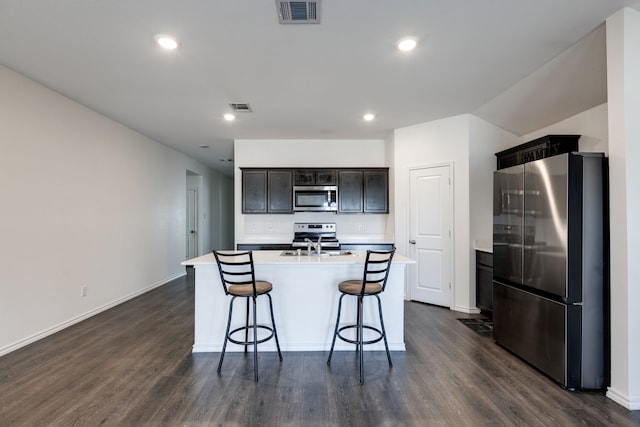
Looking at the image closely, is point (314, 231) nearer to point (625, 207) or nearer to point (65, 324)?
point (65, 324)

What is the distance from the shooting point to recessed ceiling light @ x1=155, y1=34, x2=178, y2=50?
93.9 inches

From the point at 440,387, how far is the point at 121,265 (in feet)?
14.5

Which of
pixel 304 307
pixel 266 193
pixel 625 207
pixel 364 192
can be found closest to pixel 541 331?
pixel 625 207

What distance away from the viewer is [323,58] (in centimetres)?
273

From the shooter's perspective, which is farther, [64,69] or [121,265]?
[121,265]

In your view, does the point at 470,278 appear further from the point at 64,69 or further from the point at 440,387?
the point at 64,69

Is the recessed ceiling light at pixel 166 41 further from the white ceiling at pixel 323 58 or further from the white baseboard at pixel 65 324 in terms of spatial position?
the white baseboard at pixel 65 324

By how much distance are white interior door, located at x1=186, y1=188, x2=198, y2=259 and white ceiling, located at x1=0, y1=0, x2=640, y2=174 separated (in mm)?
3590

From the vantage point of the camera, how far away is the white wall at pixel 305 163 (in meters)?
5.45

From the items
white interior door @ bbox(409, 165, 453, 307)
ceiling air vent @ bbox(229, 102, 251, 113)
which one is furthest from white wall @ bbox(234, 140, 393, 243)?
ceiling air vent @ bbox(229, 102, 251, 113)

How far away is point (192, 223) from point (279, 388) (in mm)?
6074

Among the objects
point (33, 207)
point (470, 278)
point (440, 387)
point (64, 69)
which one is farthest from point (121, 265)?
point (470, 278)

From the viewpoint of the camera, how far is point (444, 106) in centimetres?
393

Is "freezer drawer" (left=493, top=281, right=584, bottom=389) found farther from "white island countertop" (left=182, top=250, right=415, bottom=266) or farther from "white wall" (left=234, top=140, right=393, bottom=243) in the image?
"white wall" (left=234, top=140, right=393, bottom=243)
